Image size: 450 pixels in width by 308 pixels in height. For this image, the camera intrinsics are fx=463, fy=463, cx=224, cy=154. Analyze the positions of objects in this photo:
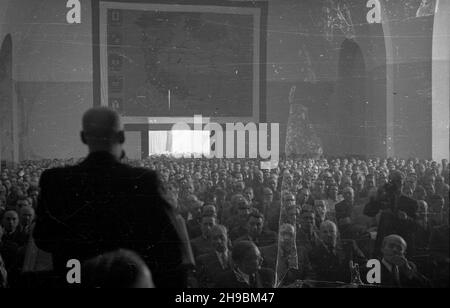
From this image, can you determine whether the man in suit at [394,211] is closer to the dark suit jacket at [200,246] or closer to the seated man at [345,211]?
the seated man at [345,211]

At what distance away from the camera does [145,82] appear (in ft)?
6.91

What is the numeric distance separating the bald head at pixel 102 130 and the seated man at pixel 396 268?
4.16 ft

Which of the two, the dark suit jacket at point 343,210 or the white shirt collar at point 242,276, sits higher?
the dark suit jacket at point 343,210

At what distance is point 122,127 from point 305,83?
2.78ft

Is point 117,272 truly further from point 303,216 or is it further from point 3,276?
point 303,216

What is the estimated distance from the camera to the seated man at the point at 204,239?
201 cm

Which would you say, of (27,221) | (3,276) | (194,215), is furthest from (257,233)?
(3,276)

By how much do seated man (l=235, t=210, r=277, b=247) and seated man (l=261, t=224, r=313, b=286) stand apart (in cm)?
3

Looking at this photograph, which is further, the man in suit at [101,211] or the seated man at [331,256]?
the seated man at [331,256]

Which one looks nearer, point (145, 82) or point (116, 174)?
point (116, 174)

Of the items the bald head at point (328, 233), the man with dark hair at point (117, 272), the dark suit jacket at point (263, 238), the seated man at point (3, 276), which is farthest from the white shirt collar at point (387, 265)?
the seated man at point (3, 276)

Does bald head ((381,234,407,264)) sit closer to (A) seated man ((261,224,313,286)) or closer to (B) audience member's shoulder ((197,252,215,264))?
(A) seated man ((261,224,313,286))
